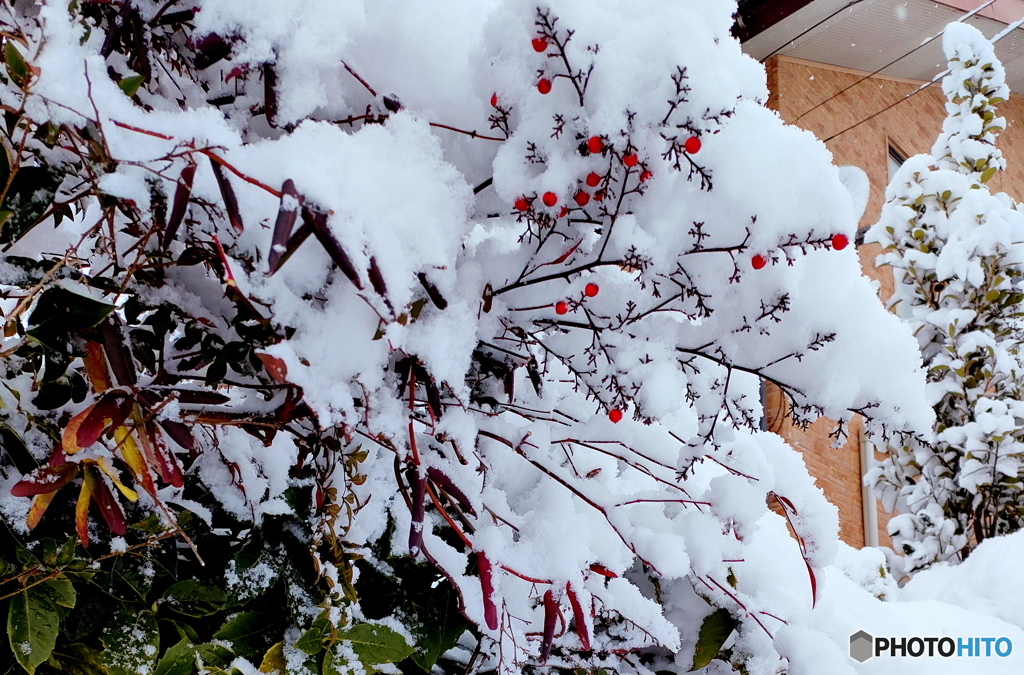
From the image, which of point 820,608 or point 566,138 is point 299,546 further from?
point 820,608

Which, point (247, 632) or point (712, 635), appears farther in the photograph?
point (712, 635)

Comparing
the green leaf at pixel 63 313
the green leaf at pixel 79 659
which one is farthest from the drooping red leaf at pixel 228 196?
the green leaf at pixel 79 659

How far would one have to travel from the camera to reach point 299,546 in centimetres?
88

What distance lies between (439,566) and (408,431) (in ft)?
0.71

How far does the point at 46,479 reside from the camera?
2.14 feet

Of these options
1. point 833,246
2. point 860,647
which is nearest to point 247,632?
point 833,246

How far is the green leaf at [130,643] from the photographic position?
79 centimetres

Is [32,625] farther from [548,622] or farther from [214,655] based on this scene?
[548,622]

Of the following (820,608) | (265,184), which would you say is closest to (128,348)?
(265,184)

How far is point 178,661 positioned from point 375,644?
19 centimetres

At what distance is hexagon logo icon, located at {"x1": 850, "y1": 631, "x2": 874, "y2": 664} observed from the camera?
122cm

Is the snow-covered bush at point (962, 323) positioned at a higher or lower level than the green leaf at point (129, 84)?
higher

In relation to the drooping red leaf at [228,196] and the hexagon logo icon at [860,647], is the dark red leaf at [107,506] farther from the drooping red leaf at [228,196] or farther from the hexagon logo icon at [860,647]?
the hexagon logo icon at [860,647]

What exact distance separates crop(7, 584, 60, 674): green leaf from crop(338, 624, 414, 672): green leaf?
26cm
